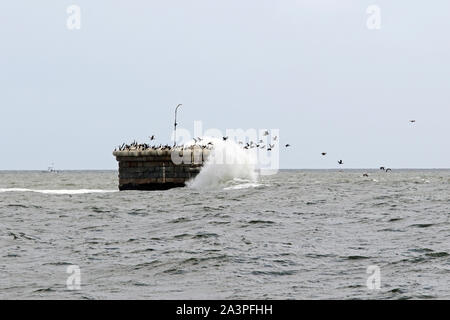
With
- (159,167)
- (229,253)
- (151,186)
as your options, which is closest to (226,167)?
(159,167)

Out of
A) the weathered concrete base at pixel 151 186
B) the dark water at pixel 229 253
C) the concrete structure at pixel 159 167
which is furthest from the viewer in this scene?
the concrete structure at pixel 159 167

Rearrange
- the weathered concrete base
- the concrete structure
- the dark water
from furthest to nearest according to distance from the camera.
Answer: the concrete structure, the weathered concrete base, the dark water

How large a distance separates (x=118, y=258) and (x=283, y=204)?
782 inches

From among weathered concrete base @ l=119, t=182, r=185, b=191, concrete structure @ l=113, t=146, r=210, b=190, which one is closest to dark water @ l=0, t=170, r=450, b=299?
weathered concrete base @ l=119, t=182, r=185, b=191

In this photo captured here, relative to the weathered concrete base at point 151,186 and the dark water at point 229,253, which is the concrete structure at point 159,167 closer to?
the weathered concrete base at point 151,186

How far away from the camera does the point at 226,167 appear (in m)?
66.4

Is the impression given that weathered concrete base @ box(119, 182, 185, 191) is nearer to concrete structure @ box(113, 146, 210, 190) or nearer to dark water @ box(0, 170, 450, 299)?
concrete structure @ box(113, 146, 210, 190)

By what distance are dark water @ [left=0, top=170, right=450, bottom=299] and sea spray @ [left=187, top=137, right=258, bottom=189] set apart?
95.4 feet

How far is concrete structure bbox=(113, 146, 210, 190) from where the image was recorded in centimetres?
6206

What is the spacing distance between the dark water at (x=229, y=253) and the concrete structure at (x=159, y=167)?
94.7ft

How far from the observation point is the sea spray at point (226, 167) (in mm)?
62447

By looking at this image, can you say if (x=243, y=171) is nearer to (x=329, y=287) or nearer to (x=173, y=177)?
(x=173, y=177)

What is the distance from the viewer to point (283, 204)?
37562mm

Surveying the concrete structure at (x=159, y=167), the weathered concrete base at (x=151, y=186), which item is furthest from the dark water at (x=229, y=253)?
the concrete structure at (x=159, y=167)
